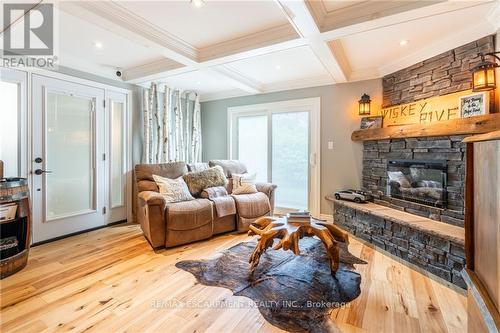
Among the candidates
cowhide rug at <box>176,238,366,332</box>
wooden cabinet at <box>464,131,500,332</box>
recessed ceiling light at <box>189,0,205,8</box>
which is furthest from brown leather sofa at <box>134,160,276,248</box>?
wooden cabinet at <box>464,131,500,332</box>

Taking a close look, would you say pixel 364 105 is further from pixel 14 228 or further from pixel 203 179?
pixel 14 228

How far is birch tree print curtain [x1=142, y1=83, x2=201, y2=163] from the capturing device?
4.18 m

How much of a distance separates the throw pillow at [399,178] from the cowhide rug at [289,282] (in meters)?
1.14

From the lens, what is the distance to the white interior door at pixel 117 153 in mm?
3799

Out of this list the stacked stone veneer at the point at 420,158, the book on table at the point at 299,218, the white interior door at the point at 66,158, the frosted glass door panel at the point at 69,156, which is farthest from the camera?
the frosted glass door panel at the point at 69,156

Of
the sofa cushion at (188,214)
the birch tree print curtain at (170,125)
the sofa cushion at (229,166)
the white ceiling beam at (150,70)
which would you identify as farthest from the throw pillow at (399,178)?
the birch tree print curtain at (170,125)

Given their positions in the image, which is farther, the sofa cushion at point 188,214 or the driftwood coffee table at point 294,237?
the sofa cushion at point 188,214

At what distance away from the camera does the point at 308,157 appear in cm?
429

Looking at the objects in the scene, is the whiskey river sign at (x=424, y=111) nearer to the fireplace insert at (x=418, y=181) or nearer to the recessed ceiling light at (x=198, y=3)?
the fireplace insert at (x=418, y=181)

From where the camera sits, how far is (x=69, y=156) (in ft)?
11.0

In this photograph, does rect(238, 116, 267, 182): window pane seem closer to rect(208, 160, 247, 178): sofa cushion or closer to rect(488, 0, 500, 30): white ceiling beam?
rect(208, 160, 247, 178): sofa cushion

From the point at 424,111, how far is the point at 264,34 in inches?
82.8

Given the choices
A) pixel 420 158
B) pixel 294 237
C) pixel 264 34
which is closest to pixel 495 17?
pixel 420 158

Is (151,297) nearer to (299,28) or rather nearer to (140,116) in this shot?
(299,28)
